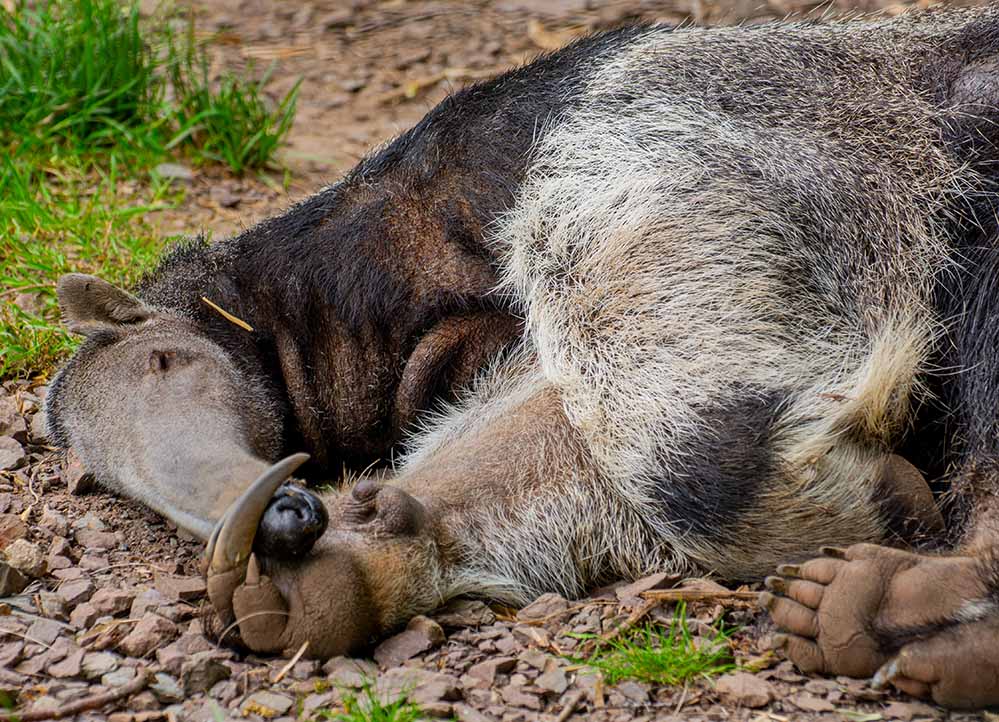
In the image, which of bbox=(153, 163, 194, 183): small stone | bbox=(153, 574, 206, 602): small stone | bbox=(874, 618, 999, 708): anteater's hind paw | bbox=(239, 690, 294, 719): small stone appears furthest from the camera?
bbox=(153, 163, 194, 183): small stone

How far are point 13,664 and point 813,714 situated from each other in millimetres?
1736

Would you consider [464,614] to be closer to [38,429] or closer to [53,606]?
[53,606]

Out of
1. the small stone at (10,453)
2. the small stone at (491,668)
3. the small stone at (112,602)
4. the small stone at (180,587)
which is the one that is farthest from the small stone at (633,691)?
the small stone at (10,453)

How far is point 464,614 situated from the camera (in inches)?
126

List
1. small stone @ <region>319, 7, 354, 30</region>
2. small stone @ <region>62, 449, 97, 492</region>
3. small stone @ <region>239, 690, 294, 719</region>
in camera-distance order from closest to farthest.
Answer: small stone @ <region>239, 690, 294, 719</region>, small stone @ <region>62, 449, 97, 492</region>, small stone @ <region>319, 7, 354, 30</region>

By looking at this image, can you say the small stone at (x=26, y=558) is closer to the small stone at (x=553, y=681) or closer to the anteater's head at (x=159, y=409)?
the anteater's head at (x=159, y=409)

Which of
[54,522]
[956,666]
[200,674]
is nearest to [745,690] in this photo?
[956,666]

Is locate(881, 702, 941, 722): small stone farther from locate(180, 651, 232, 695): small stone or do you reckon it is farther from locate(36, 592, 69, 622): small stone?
locate(36, 592, 69, 622): small stone

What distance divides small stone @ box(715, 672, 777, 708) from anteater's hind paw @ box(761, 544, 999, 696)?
0.10m

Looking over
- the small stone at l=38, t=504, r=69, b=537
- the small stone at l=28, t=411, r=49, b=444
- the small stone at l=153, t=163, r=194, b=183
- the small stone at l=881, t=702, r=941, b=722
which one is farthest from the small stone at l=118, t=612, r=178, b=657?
the small stone at l=153, t=163, r=194, b=183

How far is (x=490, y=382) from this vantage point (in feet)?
12.2

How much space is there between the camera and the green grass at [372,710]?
2631 mm

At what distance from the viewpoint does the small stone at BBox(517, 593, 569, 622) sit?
10.4 ft

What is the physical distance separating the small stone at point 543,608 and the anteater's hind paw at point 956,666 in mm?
827
